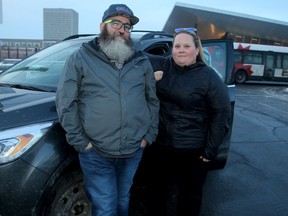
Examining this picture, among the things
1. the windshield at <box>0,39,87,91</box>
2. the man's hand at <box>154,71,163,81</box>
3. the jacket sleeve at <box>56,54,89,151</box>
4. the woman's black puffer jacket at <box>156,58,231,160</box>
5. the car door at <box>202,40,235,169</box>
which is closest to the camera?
the jacket sleeve at <box>56,54,89,151</box>

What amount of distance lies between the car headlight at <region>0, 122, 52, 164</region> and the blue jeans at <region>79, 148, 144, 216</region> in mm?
340

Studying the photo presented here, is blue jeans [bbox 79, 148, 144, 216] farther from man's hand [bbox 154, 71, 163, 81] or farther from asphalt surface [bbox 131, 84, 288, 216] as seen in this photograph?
asphalt surface [bbox 131, 84, 288, 216]

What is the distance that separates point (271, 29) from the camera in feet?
117

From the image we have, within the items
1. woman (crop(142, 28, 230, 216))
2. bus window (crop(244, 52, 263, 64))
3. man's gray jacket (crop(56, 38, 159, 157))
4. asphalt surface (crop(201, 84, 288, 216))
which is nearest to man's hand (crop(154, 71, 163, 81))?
woman (crop(142, 28, 230, 216))

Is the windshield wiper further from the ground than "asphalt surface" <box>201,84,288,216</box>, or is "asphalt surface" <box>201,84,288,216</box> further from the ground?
the windshield wiper

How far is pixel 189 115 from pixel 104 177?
81cm

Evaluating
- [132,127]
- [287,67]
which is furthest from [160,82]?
[287,67]

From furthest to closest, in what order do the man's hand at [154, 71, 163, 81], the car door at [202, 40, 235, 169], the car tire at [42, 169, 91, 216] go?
the car door at [202, 40, 235, 169], the man's hand at [154, 71, 163, 81], the car tire at [42, 169, 91, 216]

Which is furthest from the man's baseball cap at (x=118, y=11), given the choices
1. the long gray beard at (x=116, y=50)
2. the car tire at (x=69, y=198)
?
the car tire at (x=69, y=198)

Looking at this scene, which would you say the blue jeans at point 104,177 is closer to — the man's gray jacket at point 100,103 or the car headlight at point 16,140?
the man's gray jacket at point 100,103

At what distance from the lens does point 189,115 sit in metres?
2.46

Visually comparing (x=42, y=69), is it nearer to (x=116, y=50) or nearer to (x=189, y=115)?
(x=116, y=50)

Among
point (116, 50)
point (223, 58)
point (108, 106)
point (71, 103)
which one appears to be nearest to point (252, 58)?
point (223, 58)

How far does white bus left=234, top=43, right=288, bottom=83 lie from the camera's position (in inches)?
856
